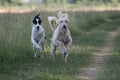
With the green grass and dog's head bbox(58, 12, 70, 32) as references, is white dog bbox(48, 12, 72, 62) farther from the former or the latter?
the green grass

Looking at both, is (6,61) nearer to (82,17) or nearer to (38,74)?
(38,74)

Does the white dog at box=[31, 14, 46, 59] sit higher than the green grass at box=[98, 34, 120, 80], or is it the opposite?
the white dog at box=[31, 14, 46, 59]

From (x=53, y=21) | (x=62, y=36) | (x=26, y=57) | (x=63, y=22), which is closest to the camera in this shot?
(x=63, y=22)

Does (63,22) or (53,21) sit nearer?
(63,22)

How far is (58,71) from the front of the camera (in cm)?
1184

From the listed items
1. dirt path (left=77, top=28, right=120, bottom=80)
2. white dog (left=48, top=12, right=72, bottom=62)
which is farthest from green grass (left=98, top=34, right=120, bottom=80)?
white dog (left=48, top=12, right=72, bottom=62)

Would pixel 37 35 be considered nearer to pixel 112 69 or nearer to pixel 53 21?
pixel 53 21

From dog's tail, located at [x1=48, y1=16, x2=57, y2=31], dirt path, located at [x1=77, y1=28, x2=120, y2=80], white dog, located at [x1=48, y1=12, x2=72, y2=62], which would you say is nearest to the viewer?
dirt path, located at [x1=77, y1=28, x2=120, y2=80]

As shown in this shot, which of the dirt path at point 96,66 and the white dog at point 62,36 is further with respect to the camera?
the white dog at point 62,36

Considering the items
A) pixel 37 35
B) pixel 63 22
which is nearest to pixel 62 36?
pixel 63 22

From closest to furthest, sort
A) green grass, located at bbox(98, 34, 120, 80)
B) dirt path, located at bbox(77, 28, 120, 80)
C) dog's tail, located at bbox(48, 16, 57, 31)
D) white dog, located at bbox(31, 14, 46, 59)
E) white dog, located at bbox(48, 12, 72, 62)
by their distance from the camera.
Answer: green grass, located at bbox(98, 34, 120, 80)
dirt path, located at bbox(77, 28, 120, 80)
white dog, located at bbox(48, 12, 72, 62)
dog's tail, located at bbox(48, 16, 57, 31)
white dog, located at bbox(31, 14, 46, 59)

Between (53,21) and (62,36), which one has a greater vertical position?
(53,21)

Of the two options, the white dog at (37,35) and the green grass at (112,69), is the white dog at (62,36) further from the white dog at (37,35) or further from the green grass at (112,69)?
the green grass at (112,69)

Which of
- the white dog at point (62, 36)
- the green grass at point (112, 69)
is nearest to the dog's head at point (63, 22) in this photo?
the white dog at point (62, 36)
